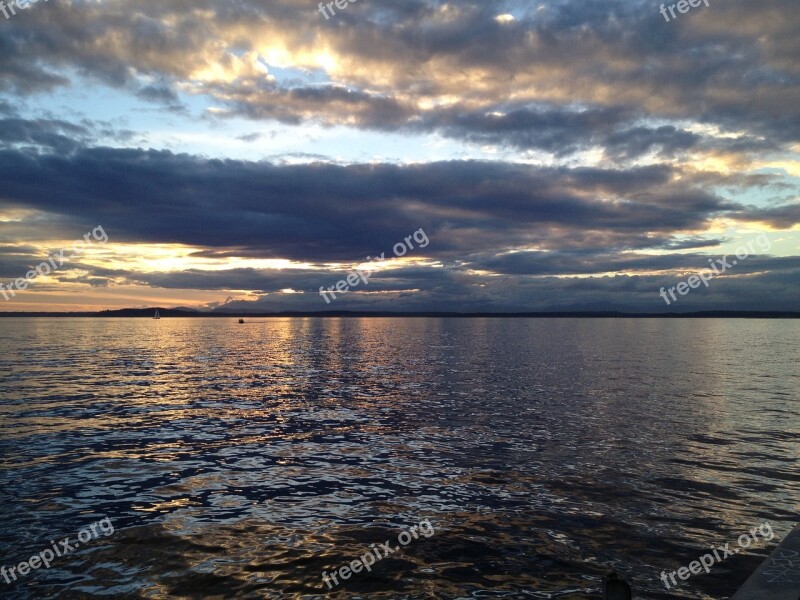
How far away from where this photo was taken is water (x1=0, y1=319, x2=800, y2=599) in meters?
15.5

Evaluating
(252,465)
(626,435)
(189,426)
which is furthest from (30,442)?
(626,435)

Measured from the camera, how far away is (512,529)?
61.2 ft

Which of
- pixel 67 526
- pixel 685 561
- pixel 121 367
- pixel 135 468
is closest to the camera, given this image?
pixel 685 561

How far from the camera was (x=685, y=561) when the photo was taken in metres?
16.3

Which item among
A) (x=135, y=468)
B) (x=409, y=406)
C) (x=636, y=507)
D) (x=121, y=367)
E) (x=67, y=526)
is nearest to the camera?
(x=67, y=526)

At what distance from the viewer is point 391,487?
917 inches

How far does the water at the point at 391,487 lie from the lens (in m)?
15.5

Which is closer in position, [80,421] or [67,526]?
[67,526]

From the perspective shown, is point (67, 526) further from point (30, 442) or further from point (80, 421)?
point (80, 421)

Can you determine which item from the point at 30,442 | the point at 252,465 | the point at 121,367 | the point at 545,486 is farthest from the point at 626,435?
the point at 121,367

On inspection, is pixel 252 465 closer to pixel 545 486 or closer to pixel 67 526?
pixel 67 526

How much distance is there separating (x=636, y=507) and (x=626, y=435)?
13757 mm

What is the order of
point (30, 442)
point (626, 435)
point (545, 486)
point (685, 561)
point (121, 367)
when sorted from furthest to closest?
1. point (121, 367)
2. point (626, 435)
3. point (30, 442)
4. point (545, 486)
5. point (685, 561)

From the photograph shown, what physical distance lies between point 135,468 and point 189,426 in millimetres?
10370
